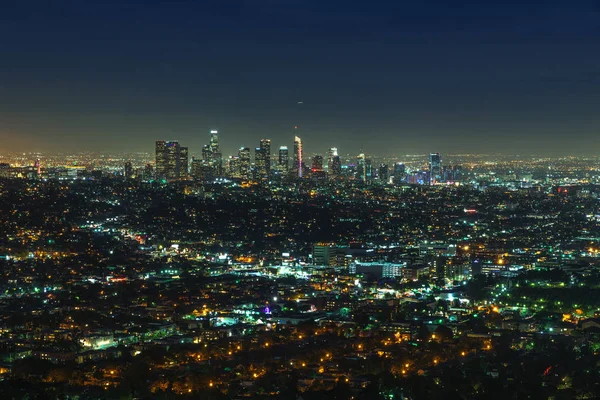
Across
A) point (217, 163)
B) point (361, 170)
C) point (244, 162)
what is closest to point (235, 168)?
point (244, 162)

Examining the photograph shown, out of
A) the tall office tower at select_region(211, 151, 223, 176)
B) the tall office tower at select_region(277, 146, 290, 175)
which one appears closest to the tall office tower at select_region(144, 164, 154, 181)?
the tall office tower at select_region(211, 151, 223, 176)

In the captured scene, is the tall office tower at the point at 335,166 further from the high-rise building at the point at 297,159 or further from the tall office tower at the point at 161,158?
the tall office tower at the point at 161,158

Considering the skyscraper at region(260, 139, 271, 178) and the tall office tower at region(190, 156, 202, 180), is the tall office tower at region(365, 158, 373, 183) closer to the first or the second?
the skyscraper at region(260, 139, 271, 178)

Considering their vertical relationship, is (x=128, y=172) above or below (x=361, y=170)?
above

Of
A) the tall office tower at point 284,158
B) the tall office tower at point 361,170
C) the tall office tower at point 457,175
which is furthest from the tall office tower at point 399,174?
the tall office tower at point 284,158

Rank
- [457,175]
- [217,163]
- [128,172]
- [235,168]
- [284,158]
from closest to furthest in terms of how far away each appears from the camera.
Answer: [128,172]
[235,168]
[217,163]
[284,158]
[457,175]

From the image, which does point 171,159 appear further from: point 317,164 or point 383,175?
point 383,175
